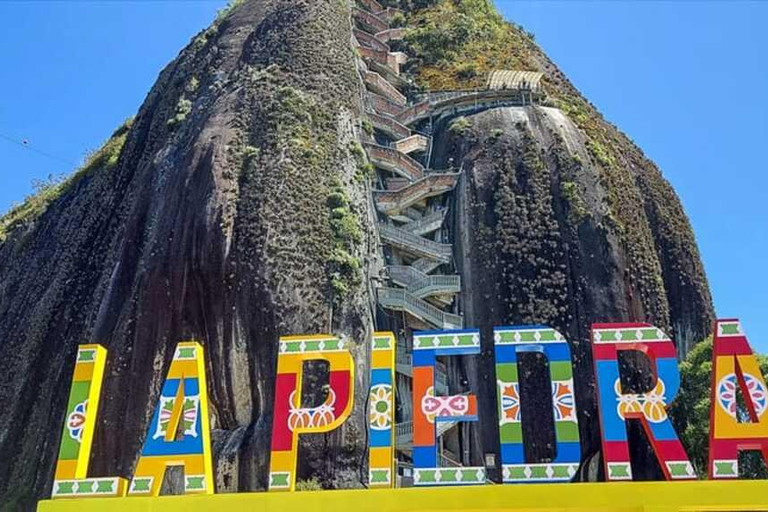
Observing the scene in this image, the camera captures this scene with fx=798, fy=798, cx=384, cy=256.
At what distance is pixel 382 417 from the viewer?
1725 centimetres

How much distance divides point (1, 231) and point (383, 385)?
4243 centimetres

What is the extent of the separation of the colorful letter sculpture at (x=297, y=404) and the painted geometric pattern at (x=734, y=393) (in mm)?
7821

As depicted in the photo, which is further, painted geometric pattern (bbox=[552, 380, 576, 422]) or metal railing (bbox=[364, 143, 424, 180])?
metal railing (bbox=[364, 143, 424, 180])

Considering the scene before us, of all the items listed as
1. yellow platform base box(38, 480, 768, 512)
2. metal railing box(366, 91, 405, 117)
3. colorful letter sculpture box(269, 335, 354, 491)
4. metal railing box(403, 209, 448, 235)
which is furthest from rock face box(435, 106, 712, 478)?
yellow platform base box(38, 480, 768, 512)

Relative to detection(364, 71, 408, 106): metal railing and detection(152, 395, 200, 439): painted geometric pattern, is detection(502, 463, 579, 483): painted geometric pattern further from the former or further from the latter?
detection(364, 71, 408, 106): metal railing

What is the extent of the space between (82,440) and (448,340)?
8414mm

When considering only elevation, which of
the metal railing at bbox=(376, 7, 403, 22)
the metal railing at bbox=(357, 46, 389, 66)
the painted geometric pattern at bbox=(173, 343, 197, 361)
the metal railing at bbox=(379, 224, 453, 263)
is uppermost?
the metal railing at bbox=(376, 7, 403, 22)

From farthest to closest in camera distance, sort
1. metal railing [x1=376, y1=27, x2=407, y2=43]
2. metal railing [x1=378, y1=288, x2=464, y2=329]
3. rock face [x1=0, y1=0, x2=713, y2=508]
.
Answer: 1. metal railing [x1=376, y1=27, x2=407, y2=43]
2. metal railing [x1=378, y1=288, x2=464, y2=329]
3. rock face [x1=0, y1=0, x2=713, y2=508]

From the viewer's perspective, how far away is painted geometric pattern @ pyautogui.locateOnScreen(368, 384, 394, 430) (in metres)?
17.2

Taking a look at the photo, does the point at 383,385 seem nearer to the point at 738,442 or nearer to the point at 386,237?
the point at 738,442

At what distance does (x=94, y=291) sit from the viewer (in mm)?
40375

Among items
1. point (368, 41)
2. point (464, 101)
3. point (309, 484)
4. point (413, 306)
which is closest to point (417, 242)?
point (413, 306)

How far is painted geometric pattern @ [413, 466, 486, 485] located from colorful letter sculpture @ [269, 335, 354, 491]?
2.27 meters

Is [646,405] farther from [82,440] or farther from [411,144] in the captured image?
[411,144]
